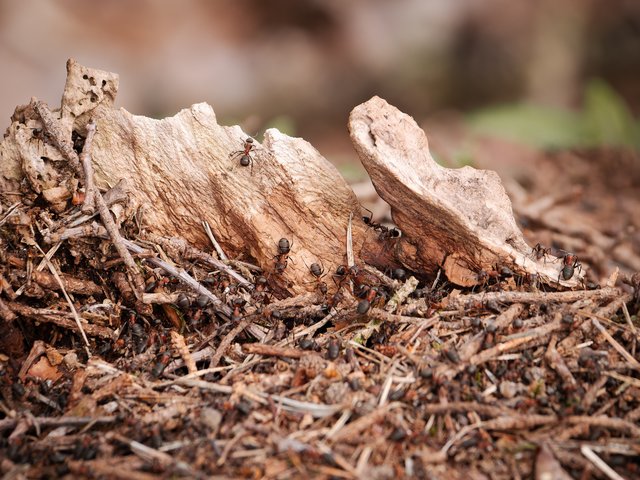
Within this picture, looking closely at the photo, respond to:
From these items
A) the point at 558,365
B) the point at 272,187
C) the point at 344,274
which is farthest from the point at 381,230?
the point at 558,365

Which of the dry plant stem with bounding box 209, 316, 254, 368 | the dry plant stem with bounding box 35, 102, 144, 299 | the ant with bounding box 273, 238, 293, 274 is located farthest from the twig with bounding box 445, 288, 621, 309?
the dry plant stem with bounding box 35, 102, 144, 299

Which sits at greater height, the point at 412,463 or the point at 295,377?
the point at 295,377

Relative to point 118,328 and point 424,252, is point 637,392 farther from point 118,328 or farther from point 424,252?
point 118,328

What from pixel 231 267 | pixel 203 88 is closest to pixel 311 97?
pixel 203 88

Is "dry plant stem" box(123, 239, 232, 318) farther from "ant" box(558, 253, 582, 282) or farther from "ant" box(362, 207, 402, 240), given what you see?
"ant" box(558, 253, 582, 282)

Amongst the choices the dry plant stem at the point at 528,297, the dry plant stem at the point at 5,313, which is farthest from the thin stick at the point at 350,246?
the dry plant stem at the point at 5,313
